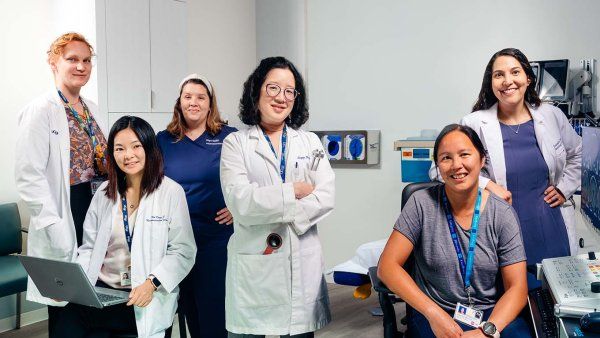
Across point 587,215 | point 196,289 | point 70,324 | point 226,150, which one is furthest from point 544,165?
point 70,324

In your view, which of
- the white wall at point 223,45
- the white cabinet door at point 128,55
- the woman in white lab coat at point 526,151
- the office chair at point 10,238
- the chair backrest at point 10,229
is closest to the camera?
the woman in white lab coat at point 526,151

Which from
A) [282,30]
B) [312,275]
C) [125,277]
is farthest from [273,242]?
[282,30]

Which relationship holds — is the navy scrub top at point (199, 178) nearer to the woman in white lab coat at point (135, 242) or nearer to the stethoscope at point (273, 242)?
the woman in white lab coat at point (135, 242)

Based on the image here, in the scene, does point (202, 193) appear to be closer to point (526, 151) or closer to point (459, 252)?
point (459, 252)

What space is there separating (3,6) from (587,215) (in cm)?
334

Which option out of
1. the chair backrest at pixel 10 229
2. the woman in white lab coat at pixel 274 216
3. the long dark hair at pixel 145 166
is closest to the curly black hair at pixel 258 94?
the woman in white lab coat at pixel 274 216

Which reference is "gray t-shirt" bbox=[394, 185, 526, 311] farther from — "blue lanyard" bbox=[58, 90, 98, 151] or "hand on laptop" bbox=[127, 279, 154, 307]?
"blue lanyard" bbox=[58, 90, 98, 151]

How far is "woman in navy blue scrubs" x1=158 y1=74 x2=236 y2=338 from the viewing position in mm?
2533

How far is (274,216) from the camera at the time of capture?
1.99 meters

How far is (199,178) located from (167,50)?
1.78m

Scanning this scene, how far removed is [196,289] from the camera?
2.53 m

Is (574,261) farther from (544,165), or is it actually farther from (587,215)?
(544,165)

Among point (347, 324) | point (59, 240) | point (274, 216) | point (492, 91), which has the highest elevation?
point (492, 91)

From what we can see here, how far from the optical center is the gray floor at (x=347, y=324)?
357cm
